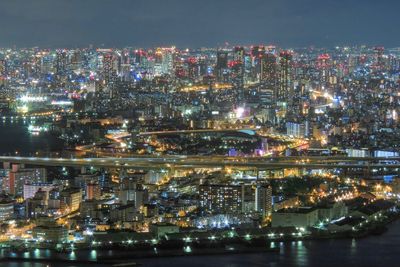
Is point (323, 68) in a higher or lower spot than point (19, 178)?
higher

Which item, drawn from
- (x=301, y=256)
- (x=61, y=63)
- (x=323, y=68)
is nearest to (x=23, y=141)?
(x=301, y=256)

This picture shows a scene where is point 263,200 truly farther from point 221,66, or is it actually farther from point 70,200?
point 221,66

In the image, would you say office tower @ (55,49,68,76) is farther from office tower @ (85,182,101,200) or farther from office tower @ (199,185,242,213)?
office tower @ (199,185,242,213)

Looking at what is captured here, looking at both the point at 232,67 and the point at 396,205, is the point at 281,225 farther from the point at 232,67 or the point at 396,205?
the point at 232,67

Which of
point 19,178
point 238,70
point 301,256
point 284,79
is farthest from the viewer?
point 238,70

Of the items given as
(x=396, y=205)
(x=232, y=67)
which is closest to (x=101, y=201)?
(x=396, y=205)

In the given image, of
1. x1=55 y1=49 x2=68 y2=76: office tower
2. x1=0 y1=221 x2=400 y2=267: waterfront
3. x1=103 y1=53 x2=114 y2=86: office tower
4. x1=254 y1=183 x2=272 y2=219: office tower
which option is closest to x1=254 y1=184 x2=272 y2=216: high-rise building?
x1=254 y1=183 x2=272 y2=219: office tower
